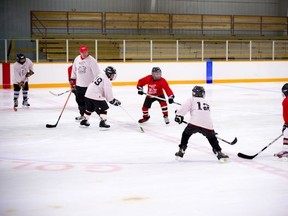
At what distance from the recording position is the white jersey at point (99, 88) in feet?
26.2

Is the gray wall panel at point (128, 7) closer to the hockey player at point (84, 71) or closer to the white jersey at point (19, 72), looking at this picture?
the white jersey at point (19, 72)

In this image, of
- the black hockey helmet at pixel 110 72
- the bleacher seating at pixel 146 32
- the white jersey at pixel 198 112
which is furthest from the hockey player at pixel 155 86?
the bleacher seating at pixel 146 32

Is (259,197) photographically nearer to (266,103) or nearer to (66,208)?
(66,208)

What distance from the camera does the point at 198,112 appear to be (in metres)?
5.50

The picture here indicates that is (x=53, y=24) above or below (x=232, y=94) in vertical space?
above

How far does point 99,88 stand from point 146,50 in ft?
40.4

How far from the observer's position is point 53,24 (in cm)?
2072

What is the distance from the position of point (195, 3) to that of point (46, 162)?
63.7ft

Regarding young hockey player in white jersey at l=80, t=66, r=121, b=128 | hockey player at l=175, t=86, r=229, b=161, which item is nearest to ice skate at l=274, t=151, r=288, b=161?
hockey player at l=175, t=86, r=229, b=161

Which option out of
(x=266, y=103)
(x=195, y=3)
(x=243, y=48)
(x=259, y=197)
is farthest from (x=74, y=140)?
(x=195, y=3)

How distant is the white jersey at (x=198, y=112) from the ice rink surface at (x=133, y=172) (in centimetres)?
41

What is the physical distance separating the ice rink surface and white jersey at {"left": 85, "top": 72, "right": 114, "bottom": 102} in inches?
20.3

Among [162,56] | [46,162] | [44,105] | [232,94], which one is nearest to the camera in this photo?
[46,162]

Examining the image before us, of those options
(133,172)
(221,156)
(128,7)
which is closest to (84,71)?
(221,156)
